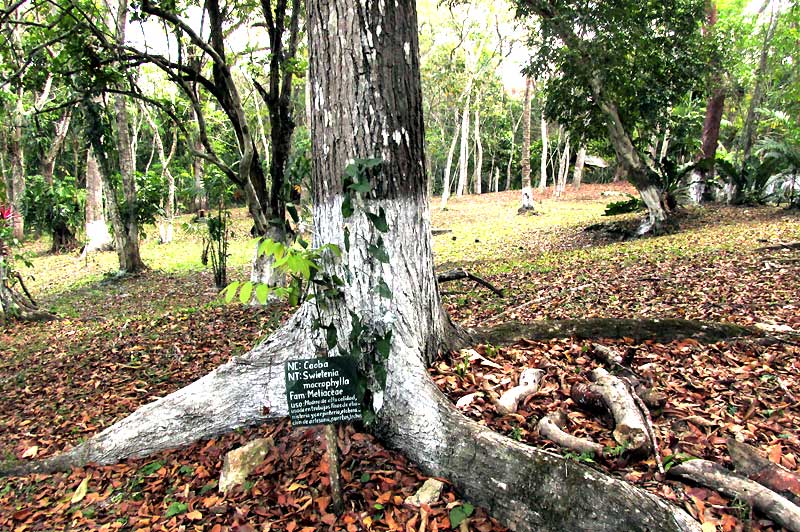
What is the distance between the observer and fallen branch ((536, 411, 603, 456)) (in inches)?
96.6

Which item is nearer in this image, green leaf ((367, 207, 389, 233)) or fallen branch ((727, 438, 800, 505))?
fallen branch ((727, 438, 800, 505))

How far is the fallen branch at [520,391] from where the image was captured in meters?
2.88

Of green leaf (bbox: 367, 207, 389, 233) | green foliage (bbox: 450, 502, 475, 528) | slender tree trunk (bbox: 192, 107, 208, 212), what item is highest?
slender tree trunk (bbox: 192, 107, 208, 212)

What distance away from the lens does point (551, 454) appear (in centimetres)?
236

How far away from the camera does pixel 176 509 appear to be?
280 centimetres

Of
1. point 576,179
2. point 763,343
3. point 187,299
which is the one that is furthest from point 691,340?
point 576,179

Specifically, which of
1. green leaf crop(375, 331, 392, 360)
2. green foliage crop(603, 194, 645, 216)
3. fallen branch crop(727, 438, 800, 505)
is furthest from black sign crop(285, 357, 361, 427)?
green foliage crop(603, 194, 645, 216)

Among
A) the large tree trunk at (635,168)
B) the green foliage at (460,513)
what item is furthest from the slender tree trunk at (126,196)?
the green foliage at (460,513)

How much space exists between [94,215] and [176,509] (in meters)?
16.2

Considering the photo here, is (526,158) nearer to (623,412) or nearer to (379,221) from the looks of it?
(623,412)

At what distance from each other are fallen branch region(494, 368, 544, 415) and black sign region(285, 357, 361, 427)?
89cm

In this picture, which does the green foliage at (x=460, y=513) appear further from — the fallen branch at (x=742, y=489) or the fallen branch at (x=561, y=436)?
the fallen branch at (x=742, y=489)

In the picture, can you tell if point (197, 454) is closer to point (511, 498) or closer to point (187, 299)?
point (511, 498)

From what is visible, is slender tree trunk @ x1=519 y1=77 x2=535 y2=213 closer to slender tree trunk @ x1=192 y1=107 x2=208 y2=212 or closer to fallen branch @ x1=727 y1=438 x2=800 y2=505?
slender tree trunk @ x1=192 y1=107 x2=208 y2=212
